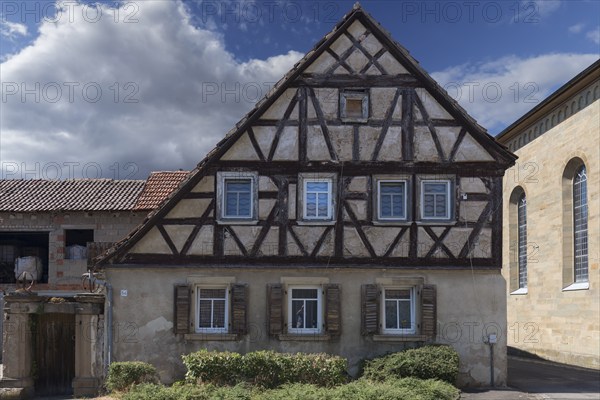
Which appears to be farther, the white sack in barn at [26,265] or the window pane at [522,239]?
the window pane at [522,239]

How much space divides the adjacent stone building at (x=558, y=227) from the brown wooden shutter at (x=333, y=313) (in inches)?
385

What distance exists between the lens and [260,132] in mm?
16453

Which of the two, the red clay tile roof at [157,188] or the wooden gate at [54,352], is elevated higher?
the red clay tile roof at [157,188]

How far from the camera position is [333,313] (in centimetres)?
1583

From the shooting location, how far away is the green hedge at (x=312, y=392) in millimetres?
12390

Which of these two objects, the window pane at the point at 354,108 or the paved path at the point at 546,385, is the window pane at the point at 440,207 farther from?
the paved path at the point at 546,385

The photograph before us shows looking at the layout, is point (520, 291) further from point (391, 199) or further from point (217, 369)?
point (217, 369)

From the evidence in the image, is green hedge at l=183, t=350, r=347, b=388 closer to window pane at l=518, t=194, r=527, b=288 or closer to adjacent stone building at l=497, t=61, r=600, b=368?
adjacent stone building at l=497, t=61, r=600, b=368

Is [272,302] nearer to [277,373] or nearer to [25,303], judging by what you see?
[277,373]

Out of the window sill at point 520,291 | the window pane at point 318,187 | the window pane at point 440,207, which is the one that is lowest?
the window sill at point 520,291

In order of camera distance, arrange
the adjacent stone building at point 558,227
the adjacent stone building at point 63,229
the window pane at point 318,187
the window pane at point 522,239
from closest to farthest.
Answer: the adjacent stone building at point 63,229
the window pane at point 318,187
the adjacent stone building at point 558,227
the window pane at point 522,239

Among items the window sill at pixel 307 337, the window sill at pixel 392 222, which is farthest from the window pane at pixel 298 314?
the window sill at pixel 392 222

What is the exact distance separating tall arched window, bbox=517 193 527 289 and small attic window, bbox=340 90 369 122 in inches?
569

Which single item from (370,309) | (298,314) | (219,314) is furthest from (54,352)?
(370,309)
